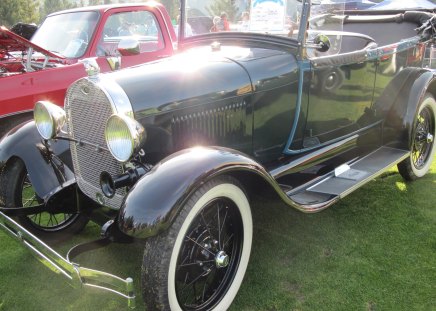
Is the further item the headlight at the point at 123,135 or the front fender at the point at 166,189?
the headlight at the point at 123,135

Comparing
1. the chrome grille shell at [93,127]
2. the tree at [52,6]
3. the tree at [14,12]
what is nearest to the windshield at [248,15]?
the chrome grille shell at [93,127]

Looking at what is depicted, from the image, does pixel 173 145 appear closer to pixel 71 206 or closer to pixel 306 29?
pixel 71 206

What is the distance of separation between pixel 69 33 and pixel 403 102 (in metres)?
4.06

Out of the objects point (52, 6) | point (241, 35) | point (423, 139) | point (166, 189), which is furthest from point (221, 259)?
point (52, 6)

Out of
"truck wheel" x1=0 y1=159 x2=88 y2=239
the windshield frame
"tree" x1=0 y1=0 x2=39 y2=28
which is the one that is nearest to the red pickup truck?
the windshield frame

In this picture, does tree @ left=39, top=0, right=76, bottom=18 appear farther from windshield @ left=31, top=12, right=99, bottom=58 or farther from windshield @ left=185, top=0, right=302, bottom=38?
windshield @ left=185, top=0, right=302, bottom=38

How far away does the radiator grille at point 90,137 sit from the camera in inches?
92.6

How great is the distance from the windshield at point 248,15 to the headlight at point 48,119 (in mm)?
1384

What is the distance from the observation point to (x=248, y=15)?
10.1ft

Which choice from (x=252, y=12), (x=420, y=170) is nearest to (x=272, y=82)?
(x=252, y=12)

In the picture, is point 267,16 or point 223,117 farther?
point 267,16

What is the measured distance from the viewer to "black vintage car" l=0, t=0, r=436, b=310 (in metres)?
1.98

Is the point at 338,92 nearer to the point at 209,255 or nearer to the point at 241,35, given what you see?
the point at 241,35

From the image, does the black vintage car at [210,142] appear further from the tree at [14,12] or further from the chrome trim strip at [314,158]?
the tree at [14,12]
